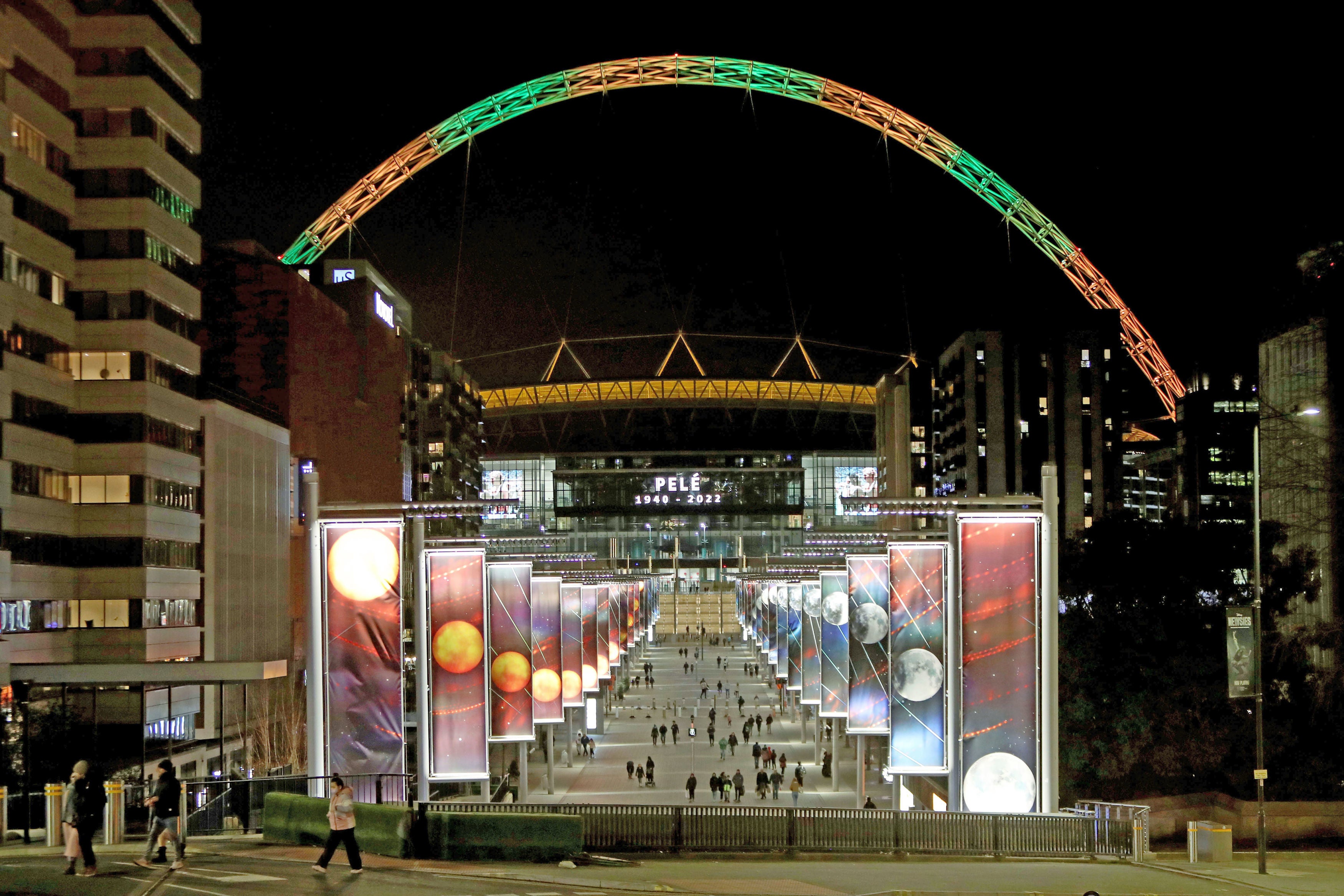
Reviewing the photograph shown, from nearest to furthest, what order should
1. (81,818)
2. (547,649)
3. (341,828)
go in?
(81,818) < (341,828) < (547,649)

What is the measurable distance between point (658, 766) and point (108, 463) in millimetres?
29813

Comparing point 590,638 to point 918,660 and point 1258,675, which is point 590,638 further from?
point 1258,675

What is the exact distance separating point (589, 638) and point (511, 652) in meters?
25.3

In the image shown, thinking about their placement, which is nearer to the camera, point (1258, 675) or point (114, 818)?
point (114, 818)

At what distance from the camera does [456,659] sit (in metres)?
26.3

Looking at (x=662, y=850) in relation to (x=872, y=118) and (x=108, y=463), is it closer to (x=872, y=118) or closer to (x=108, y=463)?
(x=108, y=463)

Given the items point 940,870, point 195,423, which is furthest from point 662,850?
point 195,423

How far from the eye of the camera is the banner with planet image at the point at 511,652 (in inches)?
1228

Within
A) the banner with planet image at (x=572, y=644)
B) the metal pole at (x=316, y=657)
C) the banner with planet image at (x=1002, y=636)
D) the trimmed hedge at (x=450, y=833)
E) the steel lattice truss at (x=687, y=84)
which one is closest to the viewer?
the trimmed hedge at (x=450, y=833)

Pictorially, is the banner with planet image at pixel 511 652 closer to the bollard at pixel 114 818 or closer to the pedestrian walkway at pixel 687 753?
the pedestrian walkway at pixel 687 753

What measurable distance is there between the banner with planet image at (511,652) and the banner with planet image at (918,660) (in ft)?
26.6

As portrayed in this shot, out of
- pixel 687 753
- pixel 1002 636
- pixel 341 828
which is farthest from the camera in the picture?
pixel 687 753

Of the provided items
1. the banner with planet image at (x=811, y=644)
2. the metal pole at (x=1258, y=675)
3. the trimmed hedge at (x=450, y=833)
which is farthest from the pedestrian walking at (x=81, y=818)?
the banner with planet image at (x=811, y=644)

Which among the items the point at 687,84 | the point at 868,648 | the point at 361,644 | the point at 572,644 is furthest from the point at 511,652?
the point at 687,84
